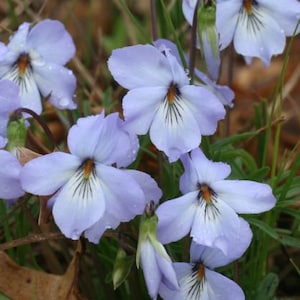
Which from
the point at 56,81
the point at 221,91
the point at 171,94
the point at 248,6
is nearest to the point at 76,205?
the point at 171,94

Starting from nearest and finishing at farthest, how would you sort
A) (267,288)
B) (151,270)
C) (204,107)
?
(151,270) < (204,107) < (267,288)

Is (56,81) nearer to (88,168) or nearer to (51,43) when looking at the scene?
(51,43)

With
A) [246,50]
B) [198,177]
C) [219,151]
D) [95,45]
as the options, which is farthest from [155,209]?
[95,45]

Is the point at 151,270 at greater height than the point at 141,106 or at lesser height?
lesser

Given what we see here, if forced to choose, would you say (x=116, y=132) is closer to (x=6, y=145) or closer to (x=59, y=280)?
(x=6, y=145)

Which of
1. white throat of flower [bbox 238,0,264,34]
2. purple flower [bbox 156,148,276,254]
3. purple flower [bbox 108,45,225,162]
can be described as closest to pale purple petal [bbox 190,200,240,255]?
purple flower [bbox 156,148,276,254]

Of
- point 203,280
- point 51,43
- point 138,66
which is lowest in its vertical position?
point 203,280

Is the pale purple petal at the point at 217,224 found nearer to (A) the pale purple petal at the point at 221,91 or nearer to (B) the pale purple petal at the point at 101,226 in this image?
(B) the pale purple petal at the point at 101,226

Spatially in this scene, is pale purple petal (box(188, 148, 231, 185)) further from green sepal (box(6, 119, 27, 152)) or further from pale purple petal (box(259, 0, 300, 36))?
pale purple petal (box(259, 0, 300, 36))
